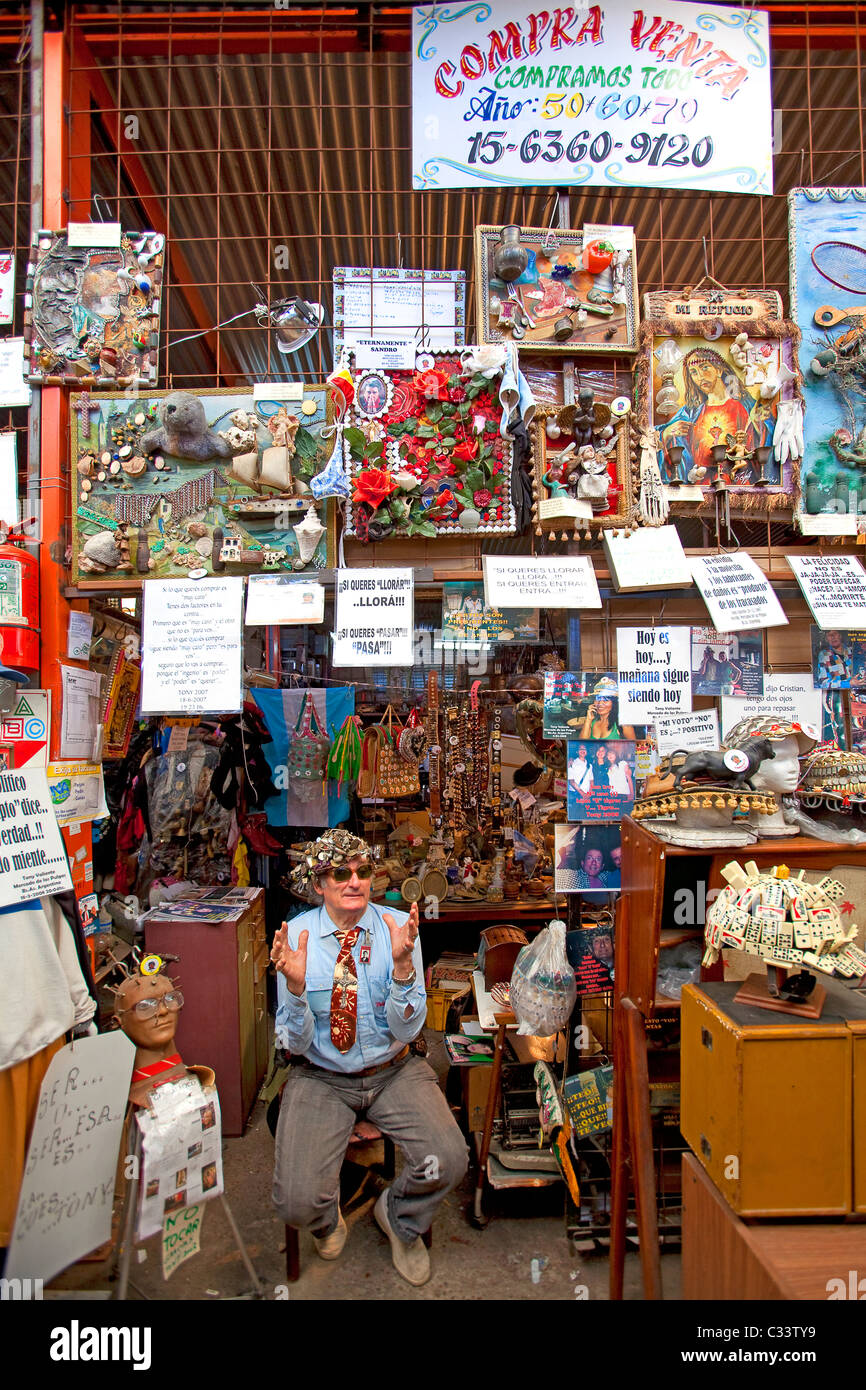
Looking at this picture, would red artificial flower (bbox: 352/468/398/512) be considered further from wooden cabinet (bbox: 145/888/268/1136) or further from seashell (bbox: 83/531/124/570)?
wooden cabinet (bbox: 145/888/268/1136)

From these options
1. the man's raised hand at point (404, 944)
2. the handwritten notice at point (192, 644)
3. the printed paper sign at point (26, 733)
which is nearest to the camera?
the man's raised hand at point (404, 944)

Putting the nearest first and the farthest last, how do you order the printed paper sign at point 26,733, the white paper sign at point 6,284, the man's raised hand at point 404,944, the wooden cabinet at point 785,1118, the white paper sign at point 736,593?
the wooden cabinet at point 785,1118, the man's raised hand at point 404,944, the printed paper sign at point 26,733, the white paper sign at point 736,593, the white paper sign at point 6,284

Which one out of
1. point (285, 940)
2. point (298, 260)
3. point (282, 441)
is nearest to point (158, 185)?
point (298, 260)

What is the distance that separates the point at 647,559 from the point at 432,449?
1170 millimetres

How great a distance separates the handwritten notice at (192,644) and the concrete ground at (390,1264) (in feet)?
7.33

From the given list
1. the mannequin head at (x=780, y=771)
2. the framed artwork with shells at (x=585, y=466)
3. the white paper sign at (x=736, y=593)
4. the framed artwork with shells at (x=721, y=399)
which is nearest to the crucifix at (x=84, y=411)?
the framed artwork with shells at (x=585, y=466)

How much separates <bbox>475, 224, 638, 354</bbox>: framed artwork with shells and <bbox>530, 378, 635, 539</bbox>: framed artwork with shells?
377mm

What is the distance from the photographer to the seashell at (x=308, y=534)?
3.41 metres

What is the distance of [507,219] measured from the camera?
5.25 metres

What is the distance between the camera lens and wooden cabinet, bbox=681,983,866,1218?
1.81 meters

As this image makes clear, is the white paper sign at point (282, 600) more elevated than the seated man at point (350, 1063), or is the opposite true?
the white paper sign at point (282, 600)

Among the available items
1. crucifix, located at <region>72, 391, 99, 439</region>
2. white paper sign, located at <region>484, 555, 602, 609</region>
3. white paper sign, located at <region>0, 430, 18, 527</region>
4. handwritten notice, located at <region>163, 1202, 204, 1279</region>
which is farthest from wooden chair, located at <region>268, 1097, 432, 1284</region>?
crucifix, located at <region>72, 391, 99, 439</region>

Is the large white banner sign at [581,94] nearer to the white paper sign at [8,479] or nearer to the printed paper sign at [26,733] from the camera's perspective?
the white paper sign at [8,479]

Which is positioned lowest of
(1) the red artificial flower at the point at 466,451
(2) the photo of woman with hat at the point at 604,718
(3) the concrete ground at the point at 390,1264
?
(3) the concrete ground at the point at 390,1264
